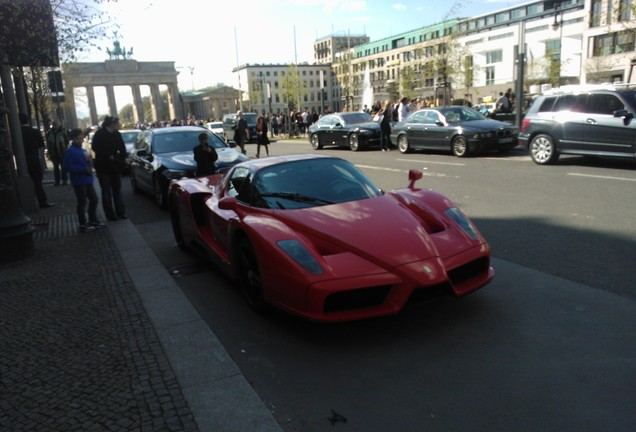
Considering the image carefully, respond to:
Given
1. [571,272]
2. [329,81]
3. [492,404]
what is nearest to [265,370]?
[492,404]

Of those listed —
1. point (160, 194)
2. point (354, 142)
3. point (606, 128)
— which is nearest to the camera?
point (160, 194)

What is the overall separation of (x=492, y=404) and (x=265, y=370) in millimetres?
1494

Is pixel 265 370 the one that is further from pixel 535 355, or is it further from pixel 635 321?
pixel 635 321

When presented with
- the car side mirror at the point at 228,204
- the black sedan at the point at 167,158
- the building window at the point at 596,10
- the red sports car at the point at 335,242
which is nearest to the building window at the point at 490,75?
the building window at the point at 596,10

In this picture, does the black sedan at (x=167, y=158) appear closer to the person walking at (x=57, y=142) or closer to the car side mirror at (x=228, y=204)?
the person walking at (x=57, y=142)

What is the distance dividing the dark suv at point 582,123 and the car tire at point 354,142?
8.70m

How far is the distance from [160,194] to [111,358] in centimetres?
708

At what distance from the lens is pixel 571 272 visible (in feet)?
16.0

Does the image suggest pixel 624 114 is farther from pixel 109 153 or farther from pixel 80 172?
pixel 80 172

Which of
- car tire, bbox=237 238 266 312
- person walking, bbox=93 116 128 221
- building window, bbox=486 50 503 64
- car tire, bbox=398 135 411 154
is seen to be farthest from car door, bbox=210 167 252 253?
building window, bbox=486 50 503 64

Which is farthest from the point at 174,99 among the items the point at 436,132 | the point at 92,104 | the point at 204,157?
the point at 204,157

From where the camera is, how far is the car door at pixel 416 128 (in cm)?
1794

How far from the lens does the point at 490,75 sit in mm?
86625

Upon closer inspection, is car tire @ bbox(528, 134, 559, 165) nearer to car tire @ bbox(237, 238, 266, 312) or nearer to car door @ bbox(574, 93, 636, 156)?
car door @ bbox(574, 93, 636, 156)
